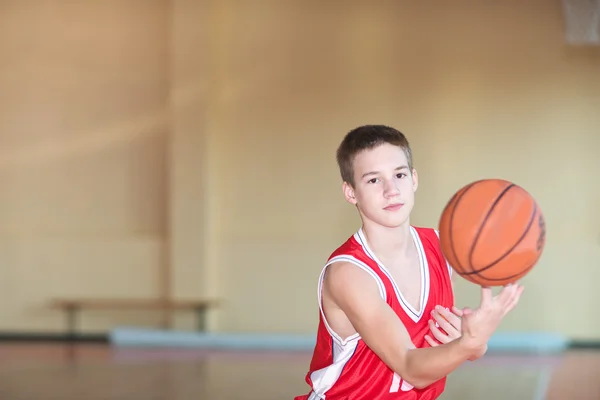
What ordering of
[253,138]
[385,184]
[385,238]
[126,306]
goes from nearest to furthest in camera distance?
1. [385,184]
2. [385,238]
3. [253,138]
4. [126,306]

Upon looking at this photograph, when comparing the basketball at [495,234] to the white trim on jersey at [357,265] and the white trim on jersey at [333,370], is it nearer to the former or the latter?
the white trim on jersey at [357,265]

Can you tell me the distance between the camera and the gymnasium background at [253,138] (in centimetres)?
767

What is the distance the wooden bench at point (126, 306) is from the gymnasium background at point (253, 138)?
0.07 m

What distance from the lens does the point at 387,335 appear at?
219 cm

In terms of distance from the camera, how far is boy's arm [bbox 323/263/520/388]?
6.73ft

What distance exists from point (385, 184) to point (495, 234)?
0.38 meters

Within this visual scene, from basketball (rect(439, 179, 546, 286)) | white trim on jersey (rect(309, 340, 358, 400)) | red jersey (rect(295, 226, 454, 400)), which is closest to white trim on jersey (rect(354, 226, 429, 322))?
red jersey (rect(295, 226, 454, 400))

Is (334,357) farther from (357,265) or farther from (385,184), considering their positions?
(385,184)

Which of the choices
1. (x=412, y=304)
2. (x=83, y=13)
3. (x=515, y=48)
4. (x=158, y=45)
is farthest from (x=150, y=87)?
(x=412, y=304)

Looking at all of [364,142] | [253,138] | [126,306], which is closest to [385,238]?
[364,142]

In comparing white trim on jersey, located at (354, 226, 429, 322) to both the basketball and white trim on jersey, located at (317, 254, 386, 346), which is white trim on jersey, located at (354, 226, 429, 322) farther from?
the basketball

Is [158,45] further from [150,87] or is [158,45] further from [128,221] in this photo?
[128,221]

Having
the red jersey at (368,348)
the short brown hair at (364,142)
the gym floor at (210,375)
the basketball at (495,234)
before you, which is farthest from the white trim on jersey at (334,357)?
the gym floor at (210,375)

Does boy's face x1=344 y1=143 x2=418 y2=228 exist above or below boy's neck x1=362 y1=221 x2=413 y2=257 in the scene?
above
